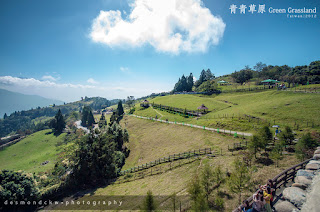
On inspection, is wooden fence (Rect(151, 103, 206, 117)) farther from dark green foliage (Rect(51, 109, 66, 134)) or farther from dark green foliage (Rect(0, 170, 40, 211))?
dark green foliage (Rect(51, 109, 66, 134))

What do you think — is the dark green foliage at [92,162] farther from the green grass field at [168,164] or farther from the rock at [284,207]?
the rock at [284,207]

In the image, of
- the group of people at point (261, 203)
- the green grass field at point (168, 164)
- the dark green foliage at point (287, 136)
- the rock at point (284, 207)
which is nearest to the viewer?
the group of people at point (261, 203)

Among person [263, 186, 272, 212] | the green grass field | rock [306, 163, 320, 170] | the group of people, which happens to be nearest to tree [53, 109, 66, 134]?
the green grass field

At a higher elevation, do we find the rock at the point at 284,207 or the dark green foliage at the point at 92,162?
the rock at the point at 284,207

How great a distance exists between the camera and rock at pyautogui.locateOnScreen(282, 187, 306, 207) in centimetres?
839

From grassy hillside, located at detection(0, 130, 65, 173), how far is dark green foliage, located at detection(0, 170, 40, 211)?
34.9m

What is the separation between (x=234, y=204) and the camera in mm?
11938

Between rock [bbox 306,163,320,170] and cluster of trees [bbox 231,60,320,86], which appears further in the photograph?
cluster of trees [bbox 231,60,320,86]

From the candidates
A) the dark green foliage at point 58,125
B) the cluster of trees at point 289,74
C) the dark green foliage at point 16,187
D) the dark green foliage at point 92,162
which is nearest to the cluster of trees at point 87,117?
the dark green foliage at point 58,125

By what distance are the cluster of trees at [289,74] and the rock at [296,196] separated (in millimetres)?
75835

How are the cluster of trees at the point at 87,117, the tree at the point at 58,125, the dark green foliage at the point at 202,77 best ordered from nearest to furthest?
the tree at the point at 58,125 < the cluster of trees at the point at 87,117 < the dark green foliage at the point at 202,77

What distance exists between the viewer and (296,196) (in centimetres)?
872

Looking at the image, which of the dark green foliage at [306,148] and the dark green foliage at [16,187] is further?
the dark green foliage at [16,187]

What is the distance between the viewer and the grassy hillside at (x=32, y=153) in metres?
58.5
